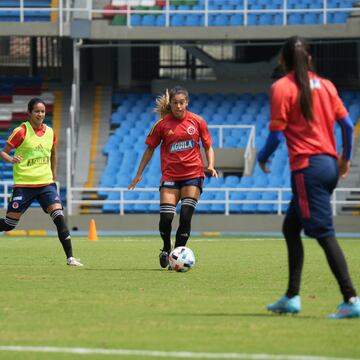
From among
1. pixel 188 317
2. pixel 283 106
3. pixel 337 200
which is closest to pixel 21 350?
pixel 188 317

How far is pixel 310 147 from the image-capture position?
384 inches

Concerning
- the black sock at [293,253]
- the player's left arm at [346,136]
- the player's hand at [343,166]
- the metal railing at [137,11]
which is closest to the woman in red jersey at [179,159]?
the black sock at [293,253]

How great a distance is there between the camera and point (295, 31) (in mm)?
35531

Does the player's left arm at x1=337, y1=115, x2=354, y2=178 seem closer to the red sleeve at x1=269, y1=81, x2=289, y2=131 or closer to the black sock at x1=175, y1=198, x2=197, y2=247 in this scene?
the red sleeve at x1=269, y1=81, x2=289, y2=131

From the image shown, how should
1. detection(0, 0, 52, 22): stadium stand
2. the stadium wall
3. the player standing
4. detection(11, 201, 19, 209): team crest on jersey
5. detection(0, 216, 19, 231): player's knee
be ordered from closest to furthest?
the player standing < detection(11, 201, 19, 209): team crest on jersey < detection(0, 216, 19, 231): player's knee < the stadium wall < detection(0, 0, 52, 22): stadium stand

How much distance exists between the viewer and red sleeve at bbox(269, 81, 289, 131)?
9.68m

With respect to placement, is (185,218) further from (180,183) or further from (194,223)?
(194,223)

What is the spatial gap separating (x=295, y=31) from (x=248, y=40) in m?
1.95

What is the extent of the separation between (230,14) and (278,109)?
2809 centimetres

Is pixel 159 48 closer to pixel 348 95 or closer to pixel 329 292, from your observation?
pixel 348 95

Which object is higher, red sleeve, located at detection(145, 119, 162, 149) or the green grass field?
red sleeve, located at detection(145, 119, 162, 149)

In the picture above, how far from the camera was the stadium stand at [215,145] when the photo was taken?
3281cm

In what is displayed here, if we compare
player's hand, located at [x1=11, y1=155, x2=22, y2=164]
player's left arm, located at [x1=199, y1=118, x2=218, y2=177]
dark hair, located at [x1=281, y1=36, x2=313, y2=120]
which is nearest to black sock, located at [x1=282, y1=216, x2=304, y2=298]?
dark hair, located at [x1=281, y1=36, x2=313, y2=120]

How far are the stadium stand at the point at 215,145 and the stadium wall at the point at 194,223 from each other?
559mm
